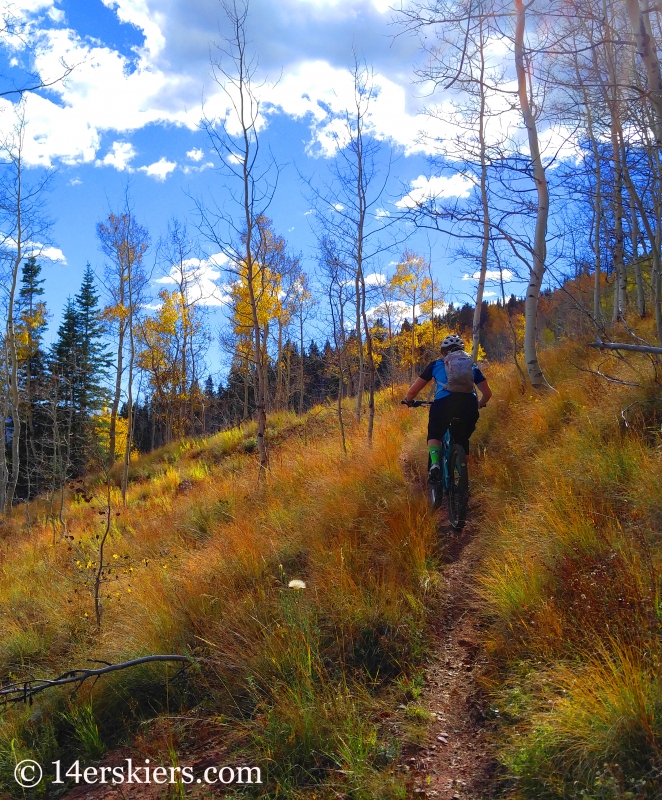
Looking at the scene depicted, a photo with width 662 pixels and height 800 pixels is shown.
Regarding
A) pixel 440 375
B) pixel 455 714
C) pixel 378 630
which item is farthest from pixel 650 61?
pixel 455 714

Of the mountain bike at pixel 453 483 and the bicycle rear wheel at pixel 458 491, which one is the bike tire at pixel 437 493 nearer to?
the mountain bike at pixel 453 483

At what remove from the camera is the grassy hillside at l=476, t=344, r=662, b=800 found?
5.94 feet

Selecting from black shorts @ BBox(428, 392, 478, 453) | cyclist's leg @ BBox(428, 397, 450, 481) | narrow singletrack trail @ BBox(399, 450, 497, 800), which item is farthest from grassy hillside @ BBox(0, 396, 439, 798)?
black shorts @ BBox(428, 392, 478, 453)

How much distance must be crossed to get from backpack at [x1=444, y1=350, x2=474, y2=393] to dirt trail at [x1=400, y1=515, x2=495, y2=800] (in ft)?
6.83

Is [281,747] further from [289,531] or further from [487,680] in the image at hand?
[289,531]

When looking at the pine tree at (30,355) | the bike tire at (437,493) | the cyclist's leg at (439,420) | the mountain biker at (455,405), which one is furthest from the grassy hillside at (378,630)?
the pine tree at (30,355)

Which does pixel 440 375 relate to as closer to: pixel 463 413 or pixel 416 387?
pixel 416 387

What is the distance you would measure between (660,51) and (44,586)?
885 centimetres

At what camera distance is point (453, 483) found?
484 centimetres

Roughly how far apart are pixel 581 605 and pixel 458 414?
2.79 m

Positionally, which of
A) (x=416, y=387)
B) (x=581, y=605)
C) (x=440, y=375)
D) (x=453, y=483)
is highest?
(x=440, y=375)

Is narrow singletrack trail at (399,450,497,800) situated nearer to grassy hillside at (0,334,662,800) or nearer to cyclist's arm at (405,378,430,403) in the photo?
grassy hillside at (0,334,662,800)

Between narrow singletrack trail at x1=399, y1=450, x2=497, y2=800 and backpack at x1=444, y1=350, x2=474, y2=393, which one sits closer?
narrow singletrack trail at x1=399, y1=450, x2=497, y2=800

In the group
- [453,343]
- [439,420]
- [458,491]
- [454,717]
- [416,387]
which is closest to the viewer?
[454,717]
